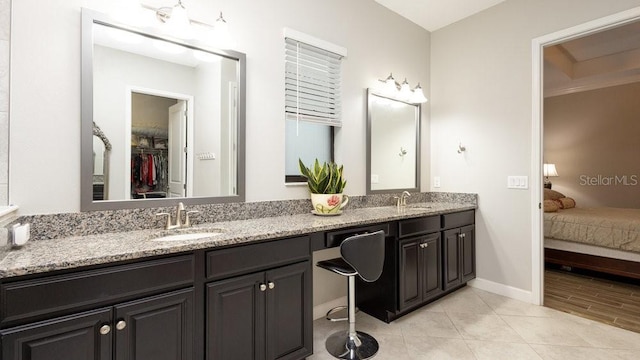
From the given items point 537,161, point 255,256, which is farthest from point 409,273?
point 537,161

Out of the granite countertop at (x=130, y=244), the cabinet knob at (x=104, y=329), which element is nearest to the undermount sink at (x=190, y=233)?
the granite countertop at (x=130, y=244)

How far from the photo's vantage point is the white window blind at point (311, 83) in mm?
2316

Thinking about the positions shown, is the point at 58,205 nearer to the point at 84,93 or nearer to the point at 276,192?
the point at 84,93

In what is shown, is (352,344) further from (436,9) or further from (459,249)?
(436,9)

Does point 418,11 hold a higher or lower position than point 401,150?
higher

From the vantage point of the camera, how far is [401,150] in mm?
3154

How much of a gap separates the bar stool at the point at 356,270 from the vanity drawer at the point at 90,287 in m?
0.85

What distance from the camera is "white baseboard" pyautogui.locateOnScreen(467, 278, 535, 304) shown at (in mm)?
2752

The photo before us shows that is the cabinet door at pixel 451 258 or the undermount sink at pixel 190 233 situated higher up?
the undermount sink at pixel 190 233

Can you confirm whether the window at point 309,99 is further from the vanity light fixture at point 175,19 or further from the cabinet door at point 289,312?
the cabinet door at point 289,312

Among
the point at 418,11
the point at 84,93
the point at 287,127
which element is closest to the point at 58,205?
the point at 84,93

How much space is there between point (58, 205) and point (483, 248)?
3357 millimetres

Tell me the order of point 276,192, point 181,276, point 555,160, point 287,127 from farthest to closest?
point 555,160, point 287,127, point 276,192, point 181,276

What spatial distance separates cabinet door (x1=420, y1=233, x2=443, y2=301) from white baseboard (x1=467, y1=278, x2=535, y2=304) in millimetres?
690
